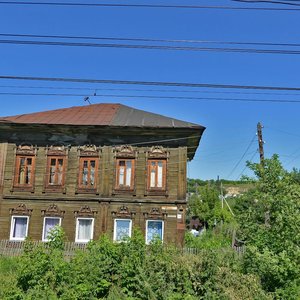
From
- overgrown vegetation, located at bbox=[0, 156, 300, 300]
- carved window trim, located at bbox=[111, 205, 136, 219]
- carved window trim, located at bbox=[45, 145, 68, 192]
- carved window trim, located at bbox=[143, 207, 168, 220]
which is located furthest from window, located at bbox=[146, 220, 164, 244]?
overgrown vegetation, located at bbox=[0, 156, 300, 300]

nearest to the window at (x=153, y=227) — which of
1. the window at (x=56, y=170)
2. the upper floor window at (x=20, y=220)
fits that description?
the window at (x=56, y=170)

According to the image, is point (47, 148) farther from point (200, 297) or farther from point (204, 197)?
point (204, 197)

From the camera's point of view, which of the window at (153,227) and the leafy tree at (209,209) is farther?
the leafy tree at (209,209)

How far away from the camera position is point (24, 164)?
22.8 meters

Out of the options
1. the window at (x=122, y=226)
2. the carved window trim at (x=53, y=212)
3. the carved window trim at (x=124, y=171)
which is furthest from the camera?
the carved window trim at (x=124, y=171)

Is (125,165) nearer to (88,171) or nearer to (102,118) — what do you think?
(88,171)

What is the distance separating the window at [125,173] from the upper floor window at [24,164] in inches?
198

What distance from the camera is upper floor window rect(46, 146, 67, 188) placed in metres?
22.6

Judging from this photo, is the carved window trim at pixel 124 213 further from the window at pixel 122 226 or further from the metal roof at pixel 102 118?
the metal roof at pixel 102 118

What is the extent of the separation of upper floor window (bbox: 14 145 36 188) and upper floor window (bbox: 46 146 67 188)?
957 millimetres

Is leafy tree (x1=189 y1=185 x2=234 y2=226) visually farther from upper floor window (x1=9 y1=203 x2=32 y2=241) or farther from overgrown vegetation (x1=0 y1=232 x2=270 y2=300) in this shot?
overgrown vegetation (x1=0 y1=232 x2=270 y2=300)

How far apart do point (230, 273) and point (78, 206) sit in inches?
500

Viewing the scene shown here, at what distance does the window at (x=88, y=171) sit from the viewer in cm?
2250

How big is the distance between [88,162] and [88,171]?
20.6 inches
